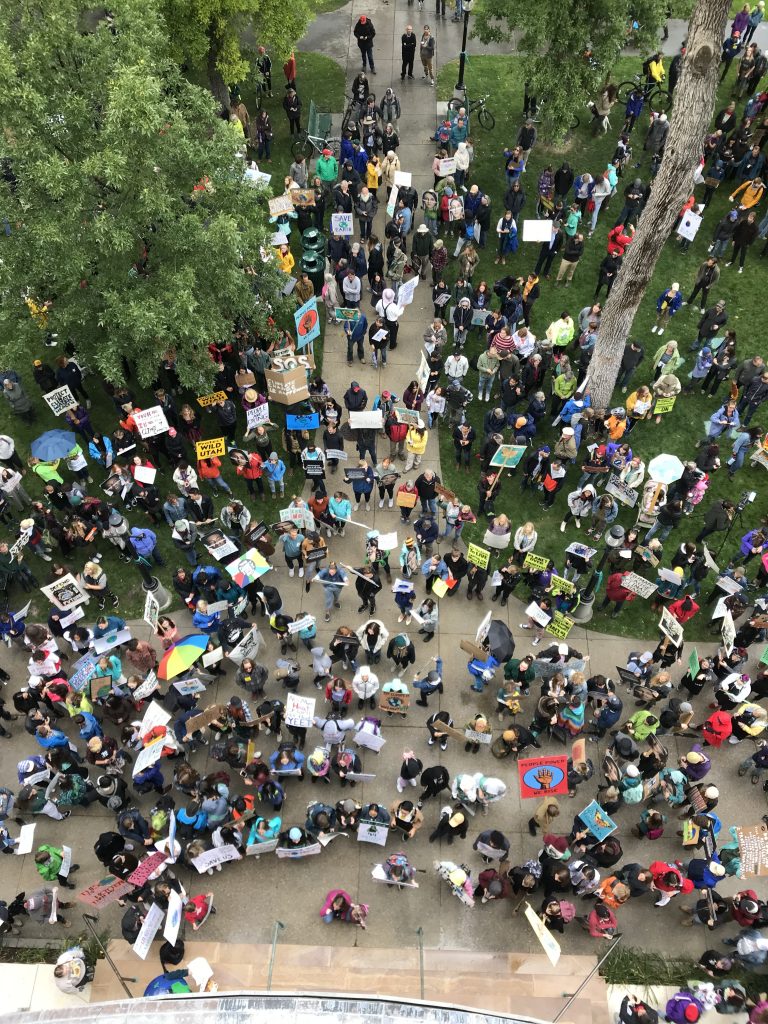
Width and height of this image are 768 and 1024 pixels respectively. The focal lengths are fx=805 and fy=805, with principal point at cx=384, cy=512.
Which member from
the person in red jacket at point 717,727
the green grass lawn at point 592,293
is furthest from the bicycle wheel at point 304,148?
the person in red jacket at point 717,727

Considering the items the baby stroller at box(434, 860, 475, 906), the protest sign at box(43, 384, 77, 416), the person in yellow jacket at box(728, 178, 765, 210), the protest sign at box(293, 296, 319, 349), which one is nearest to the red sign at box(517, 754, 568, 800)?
Result: the baby stroller at box(434, 860, 475, 906)

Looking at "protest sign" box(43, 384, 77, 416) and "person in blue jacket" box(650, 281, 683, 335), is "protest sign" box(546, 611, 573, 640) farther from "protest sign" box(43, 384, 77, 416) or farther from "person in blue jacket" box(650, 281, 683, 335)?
"protest sign" box(43, 384, 77, 416)

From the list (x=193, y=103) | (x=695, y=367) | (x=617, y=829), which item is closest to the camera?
(x=617, y=829)

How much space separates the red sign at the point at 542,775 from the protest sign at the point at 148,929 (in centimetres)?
568

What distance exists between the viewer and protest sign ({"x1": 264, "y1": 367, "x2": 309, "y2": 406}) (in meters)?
17.6

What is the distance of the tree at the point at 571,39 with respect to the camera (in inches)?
741

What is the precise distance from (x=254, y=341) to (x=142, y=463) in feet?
14.4

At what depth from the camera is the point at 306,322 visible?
18391mm

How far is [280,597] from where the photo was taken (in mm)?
15594

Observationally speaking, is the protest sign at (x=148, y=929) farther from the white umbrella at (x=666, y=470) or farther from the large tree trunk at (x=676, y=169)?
the large tree trunk at (x=676, y=169)

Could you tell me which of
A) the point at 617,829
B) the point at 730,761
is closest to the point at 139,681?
the point at 617,829

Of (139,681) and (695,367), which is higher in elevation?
(695,367)

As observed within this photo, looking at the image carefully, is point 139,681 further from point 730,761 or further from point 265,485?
point 730,761

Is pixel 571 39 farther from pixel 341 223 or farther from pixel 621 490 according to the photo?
pixel 621 490
